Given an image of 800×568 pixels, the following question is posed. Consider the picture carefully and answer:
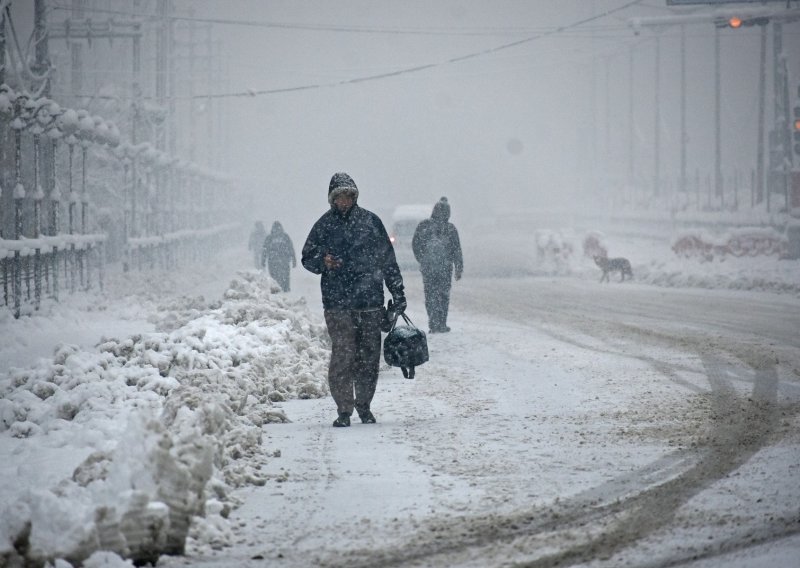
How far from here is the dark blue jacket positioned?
9.43 meters

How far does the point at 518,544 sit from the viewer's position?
17.9 feet

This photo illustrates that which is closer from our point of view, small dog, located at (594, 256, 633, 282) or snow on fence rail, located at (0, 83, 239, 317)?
snow on fence rail, located at (0, 83, 239, 317)

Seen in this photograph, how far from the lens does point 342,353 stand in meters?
9.42

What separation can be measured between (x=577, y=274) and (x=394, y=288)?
24.2 m

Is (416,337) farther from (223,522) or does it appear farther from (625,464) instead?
(223,522)

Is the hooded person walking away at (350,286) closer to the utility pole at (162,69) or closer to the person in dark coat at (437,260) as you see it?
the person in dark coat at (437,260)

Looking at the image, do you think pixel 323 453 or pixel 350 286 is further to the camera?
pixel 350 286

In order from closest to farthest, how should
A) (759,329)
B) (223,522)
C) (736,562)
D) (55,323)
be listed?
1. (736,562)
2. (223,522)
3. (759,329)
4. (55,323)

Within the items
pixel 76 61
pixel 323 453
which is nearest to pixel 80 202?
pixel 76 61

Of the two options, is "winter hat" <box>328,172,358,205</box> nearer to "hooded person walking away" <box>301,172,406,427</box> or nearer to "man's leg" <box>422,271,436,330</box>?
"hooded person walking away" <box>301,172,406,427</box>

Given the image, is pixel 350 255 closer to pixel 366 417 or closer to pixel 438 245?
pixel 366 417

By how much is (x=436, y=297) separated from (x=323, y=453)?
9.12m

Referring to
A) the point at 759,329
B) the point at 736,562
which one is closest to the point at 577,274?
the point at 759,329

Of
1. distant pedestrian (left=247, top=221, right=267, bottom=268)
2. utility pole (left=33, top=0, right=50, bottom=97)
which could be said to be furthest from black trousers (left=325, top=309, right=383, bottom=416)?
distant pedestrian (left=247, top=221, right=267, bottom=268)
